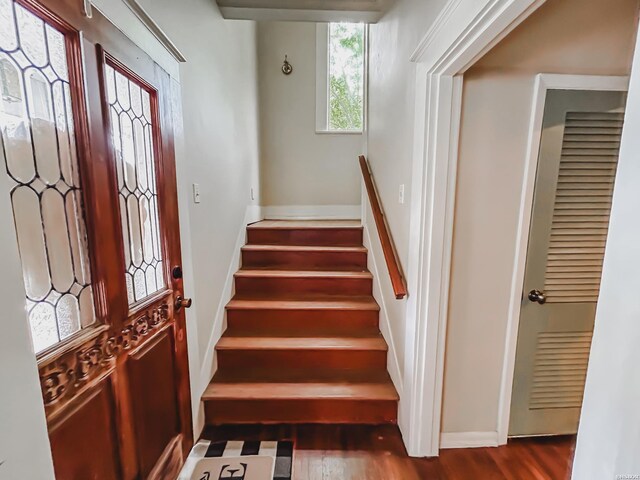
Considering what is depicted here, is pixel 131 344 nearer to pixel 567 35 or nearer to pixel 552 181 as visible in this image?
pixel 552 181

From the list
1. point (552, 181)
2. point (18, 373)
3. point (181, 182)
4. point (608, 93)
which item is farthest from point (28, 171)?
point (608, 93)

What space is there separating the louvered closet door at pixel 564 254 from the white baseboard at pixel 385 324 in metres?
0.62

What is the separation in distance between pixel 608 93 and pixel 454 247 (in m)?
1.01

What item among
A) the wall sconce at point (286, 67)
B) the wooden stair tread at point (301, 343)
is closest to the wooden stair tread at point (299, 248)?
the wooden stair tread at point (301, 343)

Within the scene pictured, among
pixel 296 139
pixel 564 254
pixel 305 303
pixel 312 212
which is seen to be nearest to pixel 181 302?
pixel 305 303

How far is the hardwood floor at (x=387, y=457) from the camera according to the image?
4.83 ft

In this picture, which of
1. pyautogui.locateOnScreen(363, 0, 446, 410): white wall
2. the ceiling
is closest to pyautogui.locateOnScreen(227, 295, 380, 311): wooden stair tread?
pyautogui.locateOnScreen(363, 0, 446, 410): white wall

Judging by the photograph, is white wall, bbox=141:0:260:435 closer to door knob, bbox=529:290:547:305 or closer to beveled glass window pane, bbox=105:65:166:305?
beveled glass window pane, bbox=105:65:166:305

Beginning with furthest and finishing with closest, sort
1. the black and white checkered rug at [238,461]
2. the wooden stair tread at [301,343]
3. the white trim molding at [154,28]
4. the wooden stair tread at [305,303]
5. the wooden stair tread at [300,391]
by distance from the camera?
the wooden stair tread at [305,303] → the wooden stair tread at [301,343] → the wooden stair tread at [300,391] → the black and white checkered rug at [238,461] → the white trim molding at [154,28]

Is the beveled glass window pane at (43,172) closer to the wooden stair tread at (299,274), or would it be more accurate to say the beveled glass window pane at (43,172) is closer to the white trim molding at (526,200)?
the wooden stair tread at (299,274)

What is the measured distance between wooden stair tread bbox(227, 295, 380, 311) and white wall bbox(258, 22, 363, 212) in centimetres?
187

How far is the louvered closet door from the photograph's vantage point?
1.42 metres

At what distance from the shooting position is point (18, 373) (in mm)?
505

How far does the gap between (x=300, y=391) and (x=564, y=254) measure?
1621 millimetres
